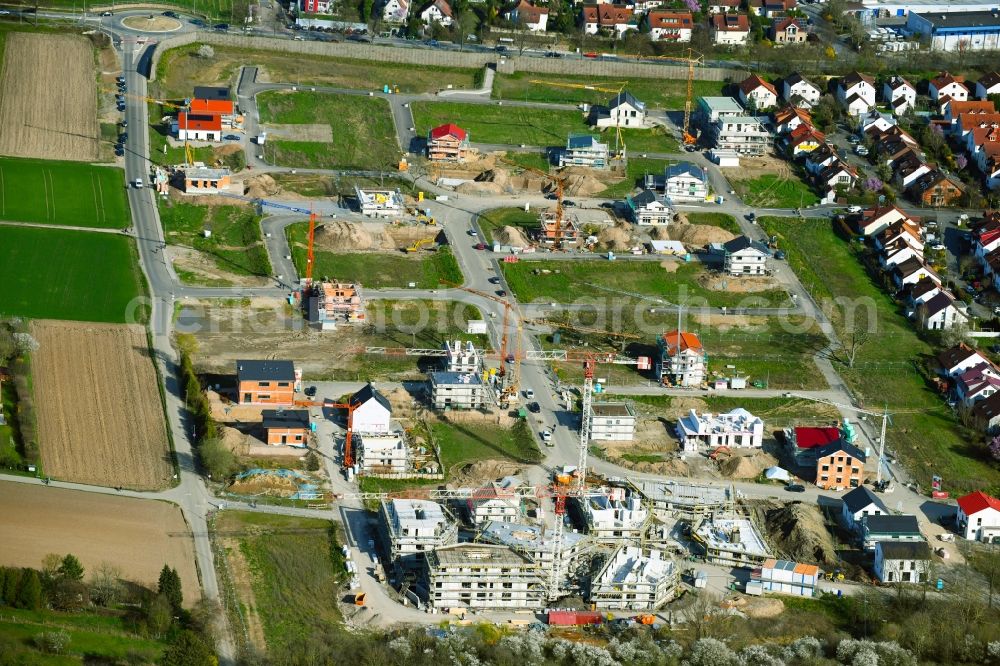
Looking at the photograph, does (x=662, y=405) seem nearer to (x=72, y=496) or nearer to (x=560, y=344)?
(x=560, y=344)

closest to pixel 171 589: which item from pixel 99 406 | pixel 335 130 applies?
pixel 99 406

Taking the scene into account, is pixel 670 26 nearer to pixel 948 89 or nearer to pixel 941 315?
pixel 948 89

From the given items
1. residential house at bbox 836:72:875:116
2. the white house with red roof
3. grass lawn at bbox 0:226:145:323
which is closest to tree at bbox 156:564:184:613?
grass lawn at bbox 0:226:145:323

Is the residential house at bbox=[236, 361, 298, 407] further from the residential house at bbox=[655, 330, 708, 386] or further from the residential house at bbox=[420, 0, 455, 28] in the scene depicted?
the residential house at bbox=[420, 0, 455, 28]

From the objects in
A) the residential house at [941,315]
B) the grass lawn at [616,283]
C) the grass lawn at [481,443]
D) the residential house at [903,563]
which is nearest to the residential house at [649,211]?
the grass lawn at [616,283]

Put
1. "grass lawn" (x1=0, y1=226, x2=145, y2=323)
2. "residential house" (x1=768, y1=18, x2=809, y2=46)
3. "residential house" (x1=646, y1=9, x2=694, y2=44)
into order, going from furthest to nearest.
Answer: "residential house" (x1=768, y1=18, x2=809, y2=46), "residential house" (x1=646, y1=9, x2=694, y2=44), "grass lawn" (x1=0, y1=226, x2=145, y2=323)

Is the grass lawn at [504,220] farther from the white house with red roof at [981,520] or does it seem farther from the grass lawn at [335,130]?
the white house with red roof at [981,520]

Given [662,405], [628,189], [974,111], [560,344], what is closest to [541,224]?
[628,189]
